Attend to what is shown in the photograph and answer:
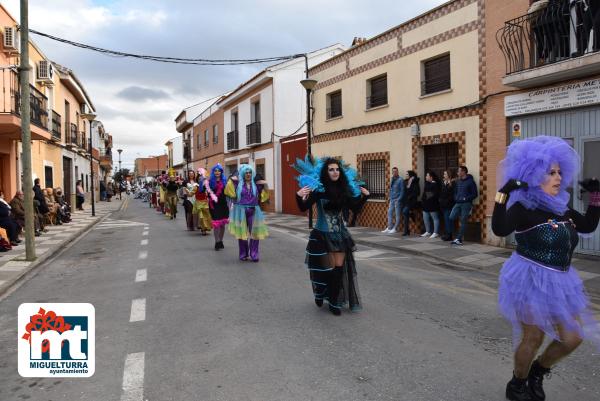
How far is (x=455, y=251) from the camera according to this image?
9.77 m

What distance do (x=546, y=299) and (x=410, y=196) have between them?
957cm

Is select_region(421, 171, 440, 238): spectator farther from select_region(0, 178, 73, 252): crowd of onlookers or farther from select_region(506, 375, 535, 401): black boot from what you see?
select_region(0, 178, 73, 252): crowd of onlookers

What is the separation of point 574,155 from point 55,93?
81.3 ft

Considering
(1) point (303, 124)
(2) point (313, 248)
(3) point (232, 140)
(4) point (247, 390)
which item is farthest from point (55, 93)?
(4) point (247, 390)

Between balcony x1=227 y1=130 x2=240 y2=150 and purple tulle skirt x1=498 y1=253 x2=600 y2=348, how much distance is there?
25810 mm

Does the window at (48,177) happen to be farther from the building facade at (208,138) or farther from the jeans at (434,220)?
the jeans at (434,220)

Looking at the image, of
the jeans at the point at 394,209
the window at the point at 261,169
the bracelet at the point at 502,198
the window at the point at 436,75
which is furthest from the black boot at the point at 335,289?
the window at the point at 261,169

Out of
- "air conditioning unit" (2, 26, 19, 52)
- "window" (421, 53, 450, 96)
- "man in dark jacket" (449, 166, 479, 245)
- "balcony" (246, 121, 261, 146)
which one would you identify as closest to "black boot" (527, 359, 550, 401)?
"man in dark jacket" (449, 166, 479, 245)

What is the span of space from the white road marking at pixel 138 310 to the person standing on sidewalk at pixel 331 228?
6.32 ft

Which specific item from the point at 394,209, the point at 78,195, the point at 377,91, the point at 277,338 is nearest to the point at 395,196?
the point at 394,209

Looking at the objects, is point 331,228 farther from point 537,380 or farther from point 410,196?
point 410,196

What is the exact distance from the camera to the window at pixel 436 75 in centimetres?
1214

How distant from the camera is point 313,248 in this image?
208 inches

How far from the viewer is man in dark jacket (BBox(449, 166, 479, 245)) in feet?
34.8
